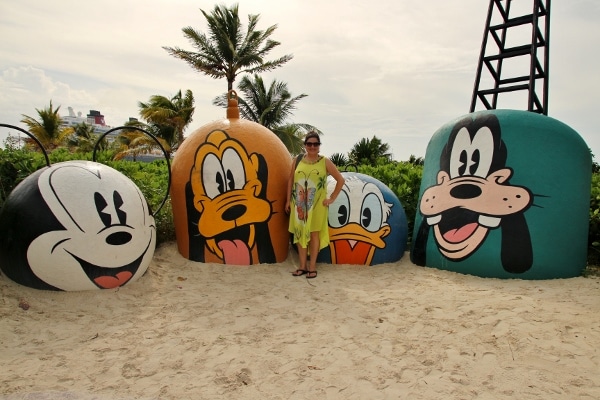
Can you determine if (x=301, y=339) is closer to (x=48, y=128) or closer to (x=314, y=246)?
(x=314, y=246)

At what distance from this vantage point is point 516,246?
4250mm

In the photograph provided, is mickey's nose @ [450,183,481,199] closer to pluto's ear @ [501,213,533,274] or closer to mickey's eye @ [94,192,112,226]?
pluto's ear @ [501,213,533,274]

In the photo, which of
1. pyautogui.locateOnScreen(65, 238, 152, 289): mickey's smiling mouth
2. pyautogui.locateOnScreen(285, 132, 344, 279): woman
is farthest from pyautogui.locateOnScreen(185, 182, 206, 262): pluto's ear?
pyautogui.locateOnScreen(285, 132, 344, 279): woman

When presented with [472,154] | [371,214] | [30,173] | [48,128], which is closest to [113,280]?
[30,173]

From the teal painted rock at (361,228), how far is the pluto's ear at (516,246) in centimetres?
124

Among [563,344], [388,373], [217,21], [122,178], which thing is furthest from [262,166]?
[217,21]

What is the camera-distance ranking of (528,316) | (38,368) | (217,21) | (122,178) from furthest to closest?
(217,21) → (122,178) → (528,316) → (38,368)

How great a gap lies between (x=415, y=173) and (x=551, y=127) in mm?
2550

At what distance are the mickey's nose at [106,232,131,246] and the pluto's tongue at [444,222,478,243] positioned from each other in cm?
343

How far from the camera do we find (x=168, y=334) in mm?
2934

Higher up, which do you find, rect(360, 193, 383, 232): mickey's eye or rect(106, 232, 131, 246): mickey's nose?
rect(360, 193, 383, 232): mickey's eye

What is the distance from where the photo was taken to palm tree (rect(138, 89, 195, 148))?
73.1 ft

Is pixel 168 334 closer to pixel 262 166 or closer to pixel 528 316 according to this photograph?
pixel 262 166

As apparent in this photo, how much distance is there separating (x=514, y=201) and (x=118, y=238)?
13.3ft
